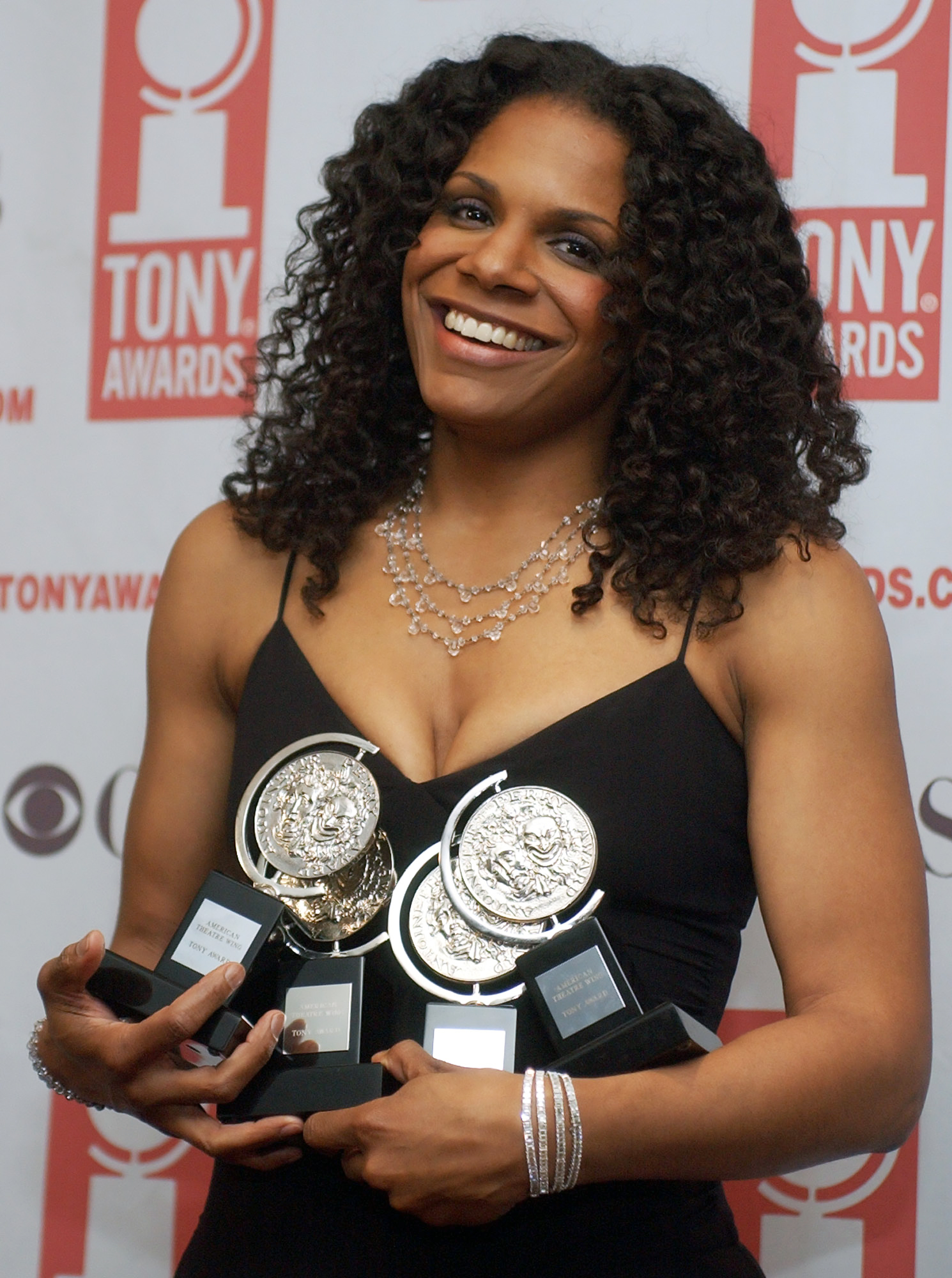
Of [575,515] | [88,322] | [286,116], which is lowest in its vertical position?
[575,515]

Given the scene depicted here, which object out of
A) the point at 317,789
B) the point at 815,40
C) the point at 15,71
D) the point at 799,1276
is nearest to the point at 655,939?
the point at 317,789

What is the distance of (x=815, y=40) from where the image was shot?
241 centimetres

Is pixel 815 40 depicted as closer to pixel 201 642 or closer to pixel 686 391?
pixel 686 391

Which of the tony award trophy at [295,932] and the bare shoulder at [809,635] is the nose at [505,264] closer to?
the bare shoulder at [809,635]

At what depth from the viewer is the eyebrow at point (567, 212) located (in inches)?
72.1

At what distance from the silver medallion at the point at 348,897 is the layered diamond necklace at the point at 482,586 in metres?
0.28

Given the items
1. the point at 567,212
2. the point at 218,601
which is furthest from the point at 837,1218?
the point at 567,212

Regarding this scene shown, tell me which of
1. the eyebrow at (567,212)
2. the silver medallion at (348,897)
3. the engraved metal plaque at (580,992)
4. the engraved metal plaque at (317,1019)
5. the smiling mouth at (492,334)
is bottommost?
the engraved metal plaque at (317,1019)

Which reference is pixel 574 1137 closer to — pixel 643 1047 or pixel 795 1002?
pixel 643 1047

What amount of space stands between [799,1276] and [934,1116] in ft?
1.04

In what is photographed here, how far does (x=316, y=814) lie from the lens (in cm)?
174

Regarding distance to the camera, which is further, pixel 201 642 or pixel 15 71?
pixel 15 71

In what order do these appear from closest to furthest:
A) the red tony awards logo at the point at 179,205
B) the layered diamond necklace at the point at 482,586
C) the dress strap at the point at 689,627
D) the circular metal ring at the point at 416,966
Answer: the circular metal ring at the point at 416,966 → the dress strap at the point at 689,627 → the layered diamond necklace at the point at 482,586 → the red tony awards logo at the point at 179,205

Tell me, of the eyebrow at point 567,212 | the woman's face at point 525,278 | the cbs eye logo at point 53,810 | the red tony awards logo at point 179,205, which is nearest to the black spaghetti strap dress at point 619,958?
the woman's face at point 525,278
